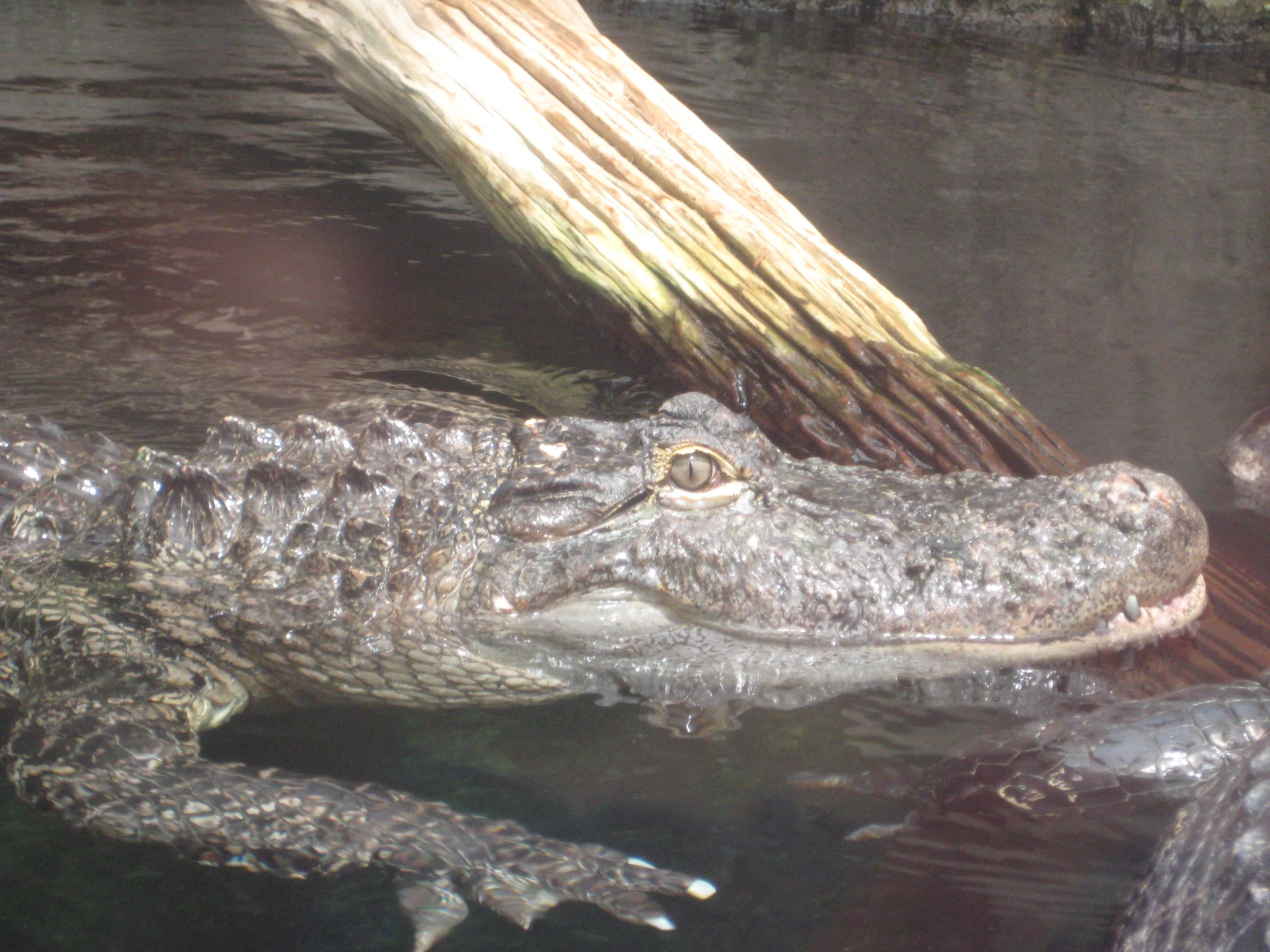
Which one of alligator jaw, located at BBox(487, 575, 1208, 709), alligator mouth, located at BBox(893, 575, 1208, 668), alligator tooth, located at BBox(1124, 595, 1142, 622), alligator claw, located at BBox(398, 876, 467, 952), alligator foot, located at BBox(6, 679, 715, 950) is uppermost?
alligator tooth, located at BBox(1124, 595, 1142, 622)

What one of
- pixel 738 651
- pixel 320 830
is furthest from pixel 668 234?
pixel 320 830

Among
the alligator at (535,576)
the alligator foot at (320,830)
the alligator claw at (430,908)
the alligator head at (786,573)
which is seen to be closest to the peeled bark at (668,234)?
the alligator at (535,576)

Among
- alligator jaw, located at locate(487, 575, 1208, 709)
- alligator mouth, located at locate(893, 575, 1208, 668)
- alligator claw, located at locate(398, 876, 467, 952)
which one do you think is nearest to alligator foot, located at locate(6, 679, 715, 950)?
alligator claw, located at locate(398, 876, 467, 952)

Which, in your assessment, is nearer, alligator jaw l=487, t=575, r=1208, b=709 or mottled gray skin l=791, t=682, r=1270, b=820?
mottled gray skin l=791, t=682, r=1270, b=820

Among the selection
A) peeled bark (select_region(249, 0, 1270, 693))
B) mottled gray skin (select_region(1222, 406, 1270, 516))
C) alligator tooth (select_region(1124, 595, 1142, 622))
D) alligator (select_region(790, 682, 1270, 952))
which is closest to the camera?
alligator (select_region(790, 682, 1270, 952))

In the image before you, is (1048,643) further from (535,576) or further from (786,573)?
(535,576)

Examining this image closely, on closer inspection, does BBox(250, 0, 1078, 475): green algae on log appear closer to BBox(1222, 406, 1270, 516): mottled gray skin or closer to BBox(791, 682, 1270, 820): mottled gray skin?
BBox(1222, 406, 1270, 516): mottled gray skin

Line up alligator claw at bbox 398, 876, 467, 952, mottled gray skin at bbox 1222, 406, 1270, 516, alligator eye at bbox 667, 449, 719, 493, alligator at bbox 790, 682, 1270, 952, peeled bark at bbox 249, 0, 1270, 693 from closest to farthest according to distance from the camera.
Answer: alligator claw at bbox 398, 876, 467, 952 → alligator at bbox 790, 682, 1270, 952 → alligator eye at bbox 667, 449, 719, 493 → mottled gray skin at bbox 1222, 406, 1270, 516 → peeled bark at bbox 249, 0, 1270, 693

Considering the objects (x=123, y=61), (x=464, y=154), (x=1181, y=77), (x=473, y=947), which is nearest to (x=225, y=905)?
(x=473, y=947)
